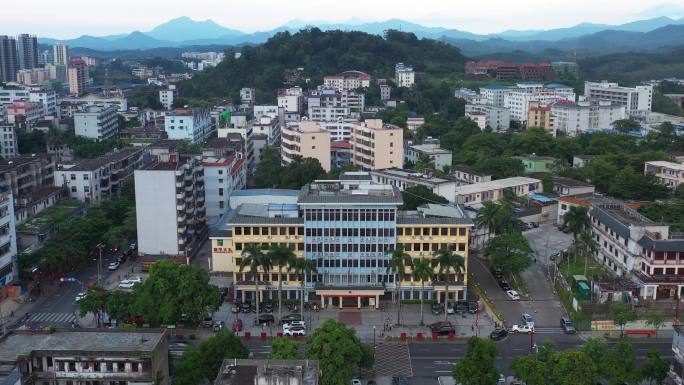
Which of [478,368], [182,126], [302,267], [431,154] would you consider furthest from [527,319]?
[182,126]

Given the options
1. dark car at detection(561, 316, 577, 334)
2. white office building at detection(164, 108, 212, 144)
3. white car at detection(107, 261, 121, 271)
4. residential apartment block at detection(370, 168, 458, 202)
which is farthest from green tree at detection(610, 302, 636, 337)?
white office building at detection(164, 108, 212, 144)

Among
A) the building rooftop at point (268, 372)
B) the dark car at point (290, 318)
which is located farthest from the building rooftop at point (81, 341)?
the dark car at point (290, 318)

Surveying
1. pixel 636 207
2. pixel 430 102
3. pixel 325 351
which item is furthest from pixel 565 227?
pixel 430 102

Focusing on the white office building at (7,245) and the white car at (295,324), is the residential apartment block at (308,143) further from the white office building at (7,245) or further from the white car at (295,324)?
the white car at (295,324)

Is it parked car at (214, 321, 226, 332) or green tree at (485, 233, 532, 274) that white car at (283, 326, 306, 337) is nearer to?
parked car at (214, 321, 226, 332)

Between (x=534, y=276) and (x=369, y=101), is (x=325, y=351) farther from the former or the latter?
(x=369, y=101)

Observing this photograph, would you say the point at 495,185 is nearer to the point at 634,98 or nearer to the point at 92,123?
the point at 92,123
